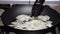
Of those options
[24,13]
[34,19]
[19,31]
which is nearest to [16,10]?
[24,13]

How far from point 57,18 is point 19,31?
39 centimetres

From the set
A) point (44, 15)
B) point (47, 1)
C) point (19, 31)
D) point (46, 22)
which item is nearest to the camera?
point (19, 31)

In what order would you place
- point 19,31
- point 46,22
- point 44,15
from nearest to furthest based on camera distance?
point 19,31 → point 46,22 → point 44,15

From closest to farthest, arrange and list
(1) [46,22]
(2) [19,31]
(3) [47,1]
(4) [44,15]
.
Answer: (2) [19,31] < (1) [46,22] < (4) [44,15] < (3) [47,1]

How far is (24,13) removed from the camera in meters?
1.30

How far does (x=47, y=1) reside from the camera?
1.54 metres

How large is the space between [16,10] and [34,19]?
23 cm

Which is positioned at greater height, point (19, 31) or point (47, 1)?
point (47, 1)

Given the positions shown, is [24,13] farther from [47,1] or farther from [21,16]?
[47,1]

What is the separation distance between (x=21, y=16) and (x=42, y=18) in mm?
182

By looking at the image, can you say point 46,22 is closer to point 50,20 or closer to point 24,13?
point 50,20

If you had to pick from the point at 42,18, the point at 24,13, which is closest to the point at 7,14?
the point at 24,13

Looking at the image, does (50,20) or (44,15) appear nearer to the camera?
(50,20)

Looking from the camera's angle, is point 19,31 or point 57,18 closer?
point 19,31
